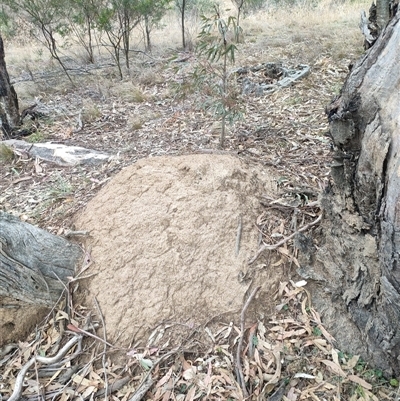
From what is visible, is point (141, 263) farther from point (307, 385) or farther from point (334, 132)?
point (334, 132)

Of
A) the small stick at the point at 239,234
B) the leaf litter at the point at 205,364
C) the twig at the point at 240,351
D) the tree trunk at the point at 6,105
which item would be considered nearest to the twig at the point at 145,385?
the leaf litter at the point at 205,364

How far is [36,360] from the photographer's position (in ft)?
5.90

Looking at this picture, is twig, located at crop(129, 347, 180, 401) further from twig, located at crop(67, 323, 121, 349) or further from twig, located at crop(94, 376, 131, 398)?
twig, located at crop(67, 323, 121, 349)

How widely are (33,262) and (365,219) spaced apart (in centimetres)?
164

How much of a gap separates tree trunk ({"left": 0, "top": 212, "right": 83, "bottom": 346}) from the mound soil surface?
0.17m

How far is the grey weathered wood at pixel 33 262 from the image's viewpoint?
175cm

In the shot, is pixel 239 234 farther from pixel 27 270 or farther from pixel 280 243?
pixel 27 270

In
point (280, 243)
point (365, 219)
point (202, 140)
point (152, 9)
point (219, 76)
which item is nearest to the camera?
point (365, 219)

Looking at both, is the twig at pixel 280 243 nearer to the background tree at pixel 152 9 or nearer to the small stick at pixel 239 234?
the small stick at pixel 239 234

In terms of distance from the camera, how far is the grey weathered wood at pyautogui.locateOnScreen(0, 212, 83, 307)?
1.75 m

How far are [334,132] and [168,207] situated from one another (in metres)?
1.10

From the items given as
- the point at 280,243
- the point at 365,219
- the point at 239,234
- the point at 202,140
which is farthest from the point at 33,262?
the point at 202,140

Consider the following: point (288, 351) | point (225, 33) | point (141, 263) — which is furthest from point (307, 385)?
point (225, 33)

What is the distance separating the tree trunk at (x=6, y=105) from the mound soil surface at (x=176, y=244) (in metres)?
2.71
